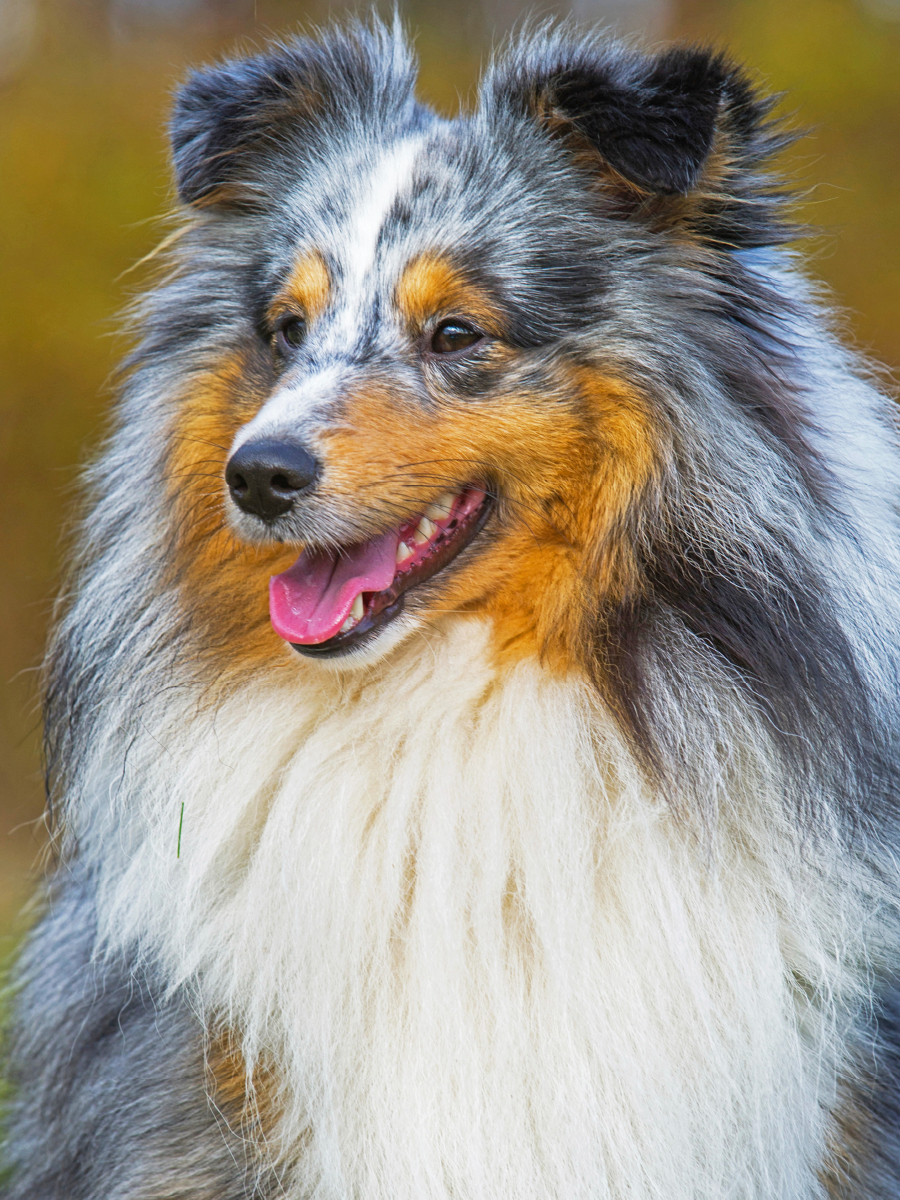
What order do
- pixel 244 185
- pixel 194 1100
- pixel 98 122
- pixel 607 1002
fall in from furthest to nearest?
pixel 98 122, pixel 244 185, pixel 194 1100, pixel 607 1002

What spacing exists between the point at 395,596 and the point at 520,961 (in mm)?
740

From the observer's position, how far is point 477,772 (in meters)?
2.49

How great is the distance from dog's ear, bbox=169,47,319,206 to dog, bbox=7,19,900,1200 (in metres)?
0.33

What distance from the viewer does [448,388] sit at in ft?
8.46

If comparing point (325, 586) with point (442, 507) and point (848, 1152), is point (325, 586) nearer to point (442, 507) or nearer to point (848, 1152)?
point (442, 507)

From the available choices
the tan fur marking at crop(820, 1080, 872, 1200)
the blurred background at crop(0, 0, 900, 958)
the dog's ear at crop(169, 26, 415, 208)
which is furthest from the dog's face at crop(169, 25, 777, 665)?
the blurred background at crop(0, 0, 900, 958)

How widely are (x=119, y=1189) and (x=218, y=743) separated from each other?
934 mm

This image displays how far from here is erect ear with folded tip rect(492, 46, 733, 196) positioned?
2.44 metres

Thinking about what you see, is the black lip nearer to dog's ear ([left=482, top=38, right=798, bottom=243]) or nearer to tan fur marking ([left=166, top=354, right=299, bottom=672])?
tan fur marking ([left=166, top=354, right=299, bottom=672])

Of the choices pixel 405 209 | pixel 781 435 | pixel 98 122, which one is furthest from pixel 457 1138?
pixel 98 122

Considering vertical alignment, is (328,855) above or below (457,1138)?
above

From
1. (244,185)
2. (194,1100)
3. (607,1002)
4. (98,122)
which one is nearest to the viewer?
(607,1002)

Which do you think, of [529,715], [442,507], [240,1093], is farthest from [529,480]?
[240,1093]

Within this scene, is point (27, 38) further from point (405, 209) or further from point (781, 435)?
point (781, 435)
